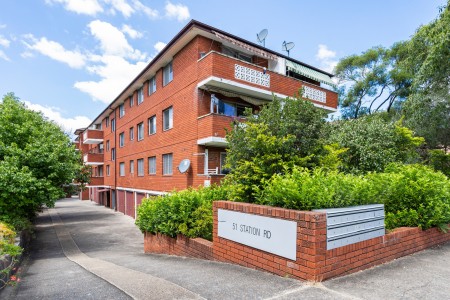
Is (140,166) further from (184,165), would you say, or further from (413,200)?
(413,200)

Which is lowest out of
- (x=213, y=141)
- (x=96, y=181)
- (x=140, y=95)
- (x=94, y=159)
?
(x=96, y=181)

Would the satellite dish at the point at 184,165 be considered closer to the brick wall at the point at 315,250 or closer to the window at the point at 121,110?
the brick wall at the point at 315,250

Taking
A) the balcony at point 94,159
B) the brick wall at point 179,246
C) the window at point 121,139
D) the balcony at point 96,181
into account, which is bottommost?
the brick wall at point 179,246

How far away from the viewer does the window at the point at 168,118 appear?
56.7 feet

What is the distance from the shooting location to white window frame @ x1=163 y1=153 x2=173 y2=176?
17.2 meters

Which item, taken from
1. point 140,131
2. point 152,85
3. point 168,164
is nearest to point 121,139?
point 140,131

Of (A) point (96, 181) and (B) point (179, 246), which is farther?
(A) point (96, 181)

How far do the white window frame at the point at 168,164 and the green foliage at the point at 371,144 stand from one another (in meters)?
9.18

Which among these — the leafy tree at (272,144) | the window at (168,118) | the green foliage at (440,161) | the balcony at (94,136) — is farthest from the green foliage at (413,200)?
the balcony at (94,136)

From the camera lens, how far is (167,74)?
18.0 metres

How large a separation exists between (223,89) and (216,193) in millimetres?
7084

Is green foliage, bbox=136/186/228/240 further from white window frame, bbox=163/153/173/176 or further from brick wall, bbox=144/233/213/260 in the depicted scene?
white window frame, bbox=163/153/173/176

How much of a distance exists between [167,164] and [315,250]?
14.6 meters

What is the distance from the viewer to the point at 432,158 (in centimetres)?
1531
